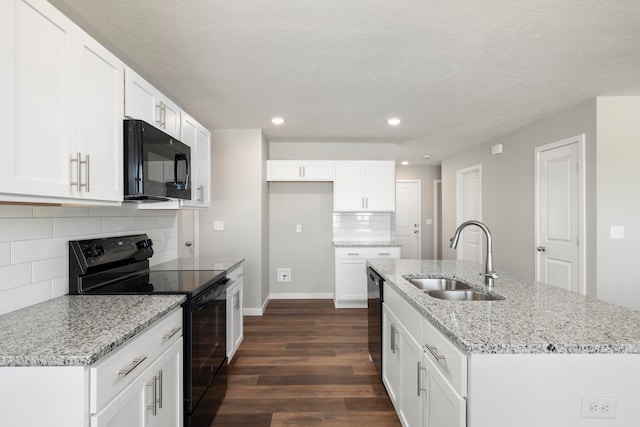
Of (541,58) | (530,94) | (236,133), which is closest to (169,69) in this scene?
(236,133)

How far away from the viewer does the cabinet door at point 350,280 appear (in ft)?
15.0

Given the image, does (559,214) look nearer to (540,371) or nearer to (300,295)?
(540,371)

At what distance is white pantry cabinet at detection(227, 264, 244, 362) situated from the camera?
271 cm

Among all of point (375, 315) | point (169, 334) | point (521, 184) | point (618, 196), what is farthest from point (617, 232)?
→ point (169, 334)

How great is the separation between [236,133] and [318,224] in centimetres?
173

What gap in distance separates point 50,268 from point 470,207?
5.60 meters

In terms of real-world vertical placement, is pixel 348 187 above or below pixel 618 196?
above

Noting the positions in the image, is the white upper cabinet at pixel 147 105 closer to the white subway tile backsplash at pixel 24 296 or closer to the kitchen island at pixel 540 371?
the white subway tile backsplash at pixel 24 296

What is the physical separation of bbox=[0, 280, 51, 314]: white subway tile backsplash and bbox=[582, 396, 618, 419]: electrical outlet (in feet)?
7.20

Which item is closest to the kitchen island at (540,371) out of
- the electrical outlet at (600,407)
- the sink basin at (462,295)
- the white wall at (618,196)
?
the electrical outlet at (600,407)

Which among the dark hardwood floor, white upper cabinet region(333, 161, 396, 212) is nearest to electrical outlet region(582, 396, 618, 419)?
the dark hardwood floor

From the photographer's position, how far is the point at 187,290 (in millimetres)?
1823

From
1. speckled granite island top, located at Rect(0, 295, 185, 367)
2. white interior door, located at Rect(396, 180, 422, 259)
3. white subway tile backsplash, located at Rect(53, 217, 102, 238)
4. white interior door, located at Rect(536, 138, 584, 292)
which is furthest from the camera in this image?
white interior door, located at Rect(396, 180, 422, 259)

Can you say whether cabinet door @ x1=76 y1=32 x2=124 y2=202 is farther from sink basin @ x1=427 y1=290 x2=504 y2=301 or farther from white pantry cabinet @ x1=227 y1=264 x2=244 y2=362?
sink basin @ x1=427 y1=290 x2=504 y2=301
